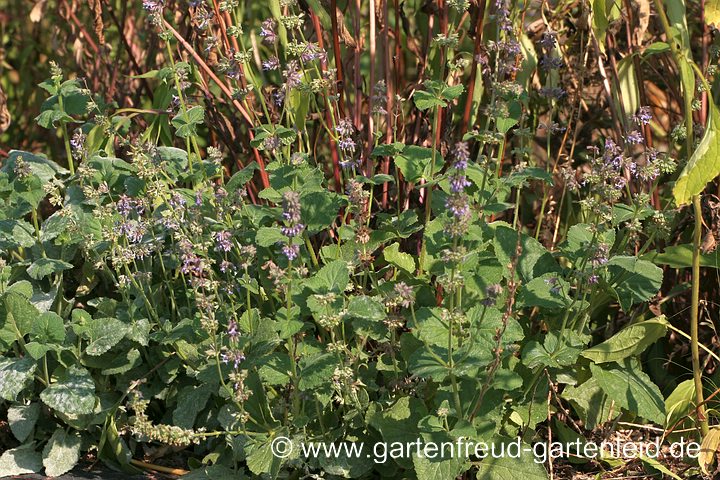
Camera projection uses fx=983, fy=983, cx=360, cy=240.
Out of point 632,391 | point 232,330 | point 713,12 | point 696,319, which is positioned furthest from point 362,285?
point 713,12

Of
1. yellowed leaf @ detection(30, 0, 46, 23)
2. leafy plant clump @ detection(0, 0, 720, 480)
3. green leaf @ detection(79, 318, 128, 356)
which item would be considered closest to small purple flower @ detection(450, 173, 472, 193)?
leafy plant clump @ detection(0, 0, 720, 480)

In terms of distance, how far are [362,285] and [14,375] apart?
95cm

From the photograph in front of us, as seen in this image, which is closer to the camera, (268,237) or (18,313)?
(268,237)

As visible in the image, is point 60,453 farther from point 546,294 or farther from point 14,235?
point 546,294

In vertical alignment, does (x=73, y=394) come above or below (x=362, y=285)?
below

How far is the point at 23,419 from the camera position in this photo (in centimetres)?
272

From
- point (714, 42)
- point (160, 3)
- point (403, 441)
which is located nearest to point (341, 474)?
point (403, 441)

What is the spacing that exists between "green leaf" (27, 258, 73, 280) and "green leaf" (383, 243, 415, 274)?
874mm

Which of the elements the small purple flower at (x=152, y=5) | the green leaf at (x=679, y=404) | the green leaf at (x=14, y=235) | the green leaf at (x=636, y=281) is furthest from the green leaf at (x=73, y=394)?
the green leaf at (x=679, y=404)

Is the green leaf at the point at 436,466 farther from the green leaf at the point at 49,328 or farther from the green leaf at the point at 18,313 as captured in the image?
the green leaf at the point at 18,313

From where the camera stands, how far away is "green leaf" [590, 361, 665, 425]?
8.04 feet

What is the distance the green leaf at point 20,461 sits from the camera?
2.68 meters

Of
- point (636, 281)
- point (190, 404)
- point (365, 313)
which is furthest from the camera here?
Result: point (190, 404)

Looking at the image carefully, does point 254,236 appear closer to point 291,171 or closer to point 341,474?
point 291,171
